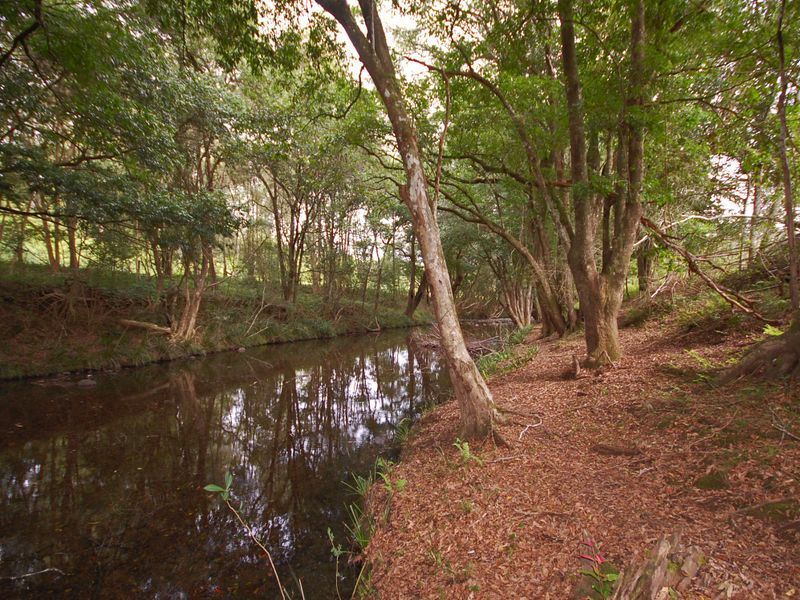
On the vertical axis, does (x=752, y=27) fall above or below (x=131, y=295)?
above

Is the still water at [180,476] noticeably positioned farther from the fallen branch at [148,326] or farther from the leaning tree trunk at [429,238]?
the fallen branch at [148,326]

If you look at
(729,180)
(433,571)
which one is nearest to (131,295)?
(433,571)

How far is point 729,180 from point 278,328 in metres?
18.6

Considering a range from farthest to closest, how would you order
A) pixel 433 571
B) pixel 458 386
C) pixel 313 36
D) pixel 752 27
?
pixel 313 36
pixel 752 27
pixel 458 386
pixel 433 571

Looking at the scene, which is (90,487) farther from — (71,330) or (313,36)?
(71,330)

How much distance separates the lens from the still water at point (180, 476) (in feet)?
12.0

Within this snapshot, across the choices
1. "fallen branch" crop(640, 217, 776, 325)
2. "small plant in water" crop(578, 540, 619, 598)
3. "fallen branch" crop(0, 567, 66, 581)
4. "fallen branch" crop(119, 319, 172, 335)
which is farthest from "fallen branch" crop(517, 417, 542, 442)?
"fallen branch" crop(119, 319, 172, 335)

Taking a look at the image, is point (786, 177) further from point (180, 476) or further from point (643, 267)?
point (643, 267)

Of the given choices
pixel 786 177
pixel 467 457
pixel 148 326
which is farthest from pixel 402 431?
pixel 148 326

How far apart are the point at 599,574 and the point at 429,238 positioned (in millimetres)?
3513

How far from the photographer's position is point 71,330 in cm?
1250

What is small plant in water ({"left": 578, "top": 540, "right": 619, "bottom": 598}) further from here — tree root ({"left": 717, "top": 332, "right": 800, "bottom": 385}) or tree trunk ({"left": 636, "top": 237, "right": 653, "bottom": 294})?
tree trunk ({"left": 636, "top": 237, "right": 653, "bottom": 294})

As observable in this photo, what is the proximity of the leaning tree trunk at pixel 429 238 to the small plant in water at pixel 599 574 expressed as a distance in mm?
2013

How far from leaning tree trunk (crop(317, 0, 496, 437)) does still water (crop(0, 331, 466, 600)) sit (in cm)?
219
